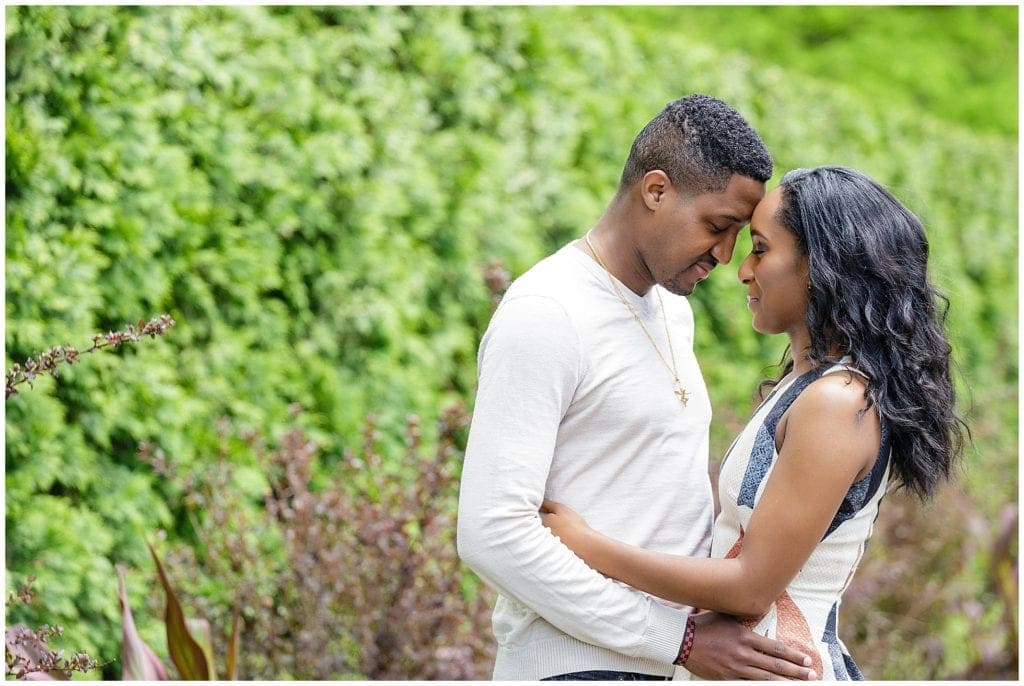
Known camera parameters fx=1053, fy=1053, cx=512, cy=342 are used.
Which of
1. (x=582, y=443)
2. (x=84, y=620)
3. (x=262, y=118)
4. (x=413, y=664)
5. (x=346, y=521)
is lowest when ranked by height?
(x=413, y=664)

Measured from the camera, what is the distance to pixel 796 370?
2.17 meters

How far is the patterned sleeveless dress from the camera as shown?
6.63 feet

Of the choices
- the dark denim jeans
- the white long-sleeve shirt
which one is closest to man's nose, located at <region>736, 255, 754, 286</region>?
the white long-sleeve shirt

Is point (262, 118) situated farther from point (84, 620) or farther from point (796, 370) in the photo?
point (796, 370)

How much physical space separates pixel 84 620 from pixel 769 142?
5.30 meters

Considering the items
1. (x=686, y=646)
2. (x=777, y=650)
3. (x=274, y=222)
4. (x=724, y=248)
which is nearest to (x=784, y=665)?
(x=777, y=650)

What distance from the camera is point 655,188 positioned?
217 cm

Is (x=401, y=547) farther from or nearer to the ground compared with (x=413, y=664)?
farther from the ground

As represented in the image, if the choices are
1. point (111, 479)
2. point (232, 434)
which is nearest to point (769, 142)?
point (232, 434)

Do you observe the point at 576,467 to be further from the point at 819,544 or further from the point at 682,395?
the point at 819,544

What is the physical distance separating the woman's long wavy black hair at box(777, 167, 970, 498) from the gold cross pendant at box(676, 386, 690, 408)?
10.6 inches

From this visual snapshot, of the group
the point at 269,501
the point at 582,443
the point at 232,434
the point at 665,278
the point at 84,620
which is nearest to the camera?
the point at 582,443

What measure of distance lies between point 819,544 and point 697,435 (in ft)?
1.11

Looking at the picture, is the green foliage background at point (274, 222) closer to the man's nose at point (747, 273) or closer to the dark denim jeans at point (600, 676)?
the man's nose at point (747, 273)
